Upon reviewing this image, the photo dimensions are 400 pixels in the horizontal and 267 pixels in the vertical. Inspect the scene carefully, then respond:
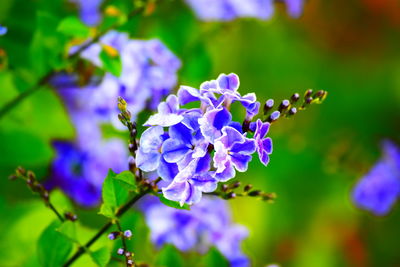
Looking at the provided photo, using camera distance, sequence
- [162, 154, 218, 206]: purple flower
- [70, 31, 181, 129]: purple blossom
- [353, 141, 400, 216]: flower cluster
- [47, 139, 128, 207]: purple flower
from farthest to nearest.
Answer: [353, 141, 400, 216]: flower cluster → [47, 139, 128, 207]: purple flower → [70, 31, 181, 129]: purple blossom → [162, 154, 218, 206]: purple flower

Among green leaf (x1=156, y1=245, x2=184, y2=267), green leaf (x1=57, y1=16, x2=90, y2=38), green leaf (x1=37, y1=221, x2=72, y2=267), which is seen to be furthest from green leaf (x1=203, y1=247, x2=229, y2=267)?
green leaf (x1=57, y1=16, x2=90, y2=38)

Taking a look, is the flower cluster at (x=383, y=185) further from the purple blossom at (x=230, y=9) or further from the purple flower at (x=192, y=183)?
the purple flower at (x=192, y=183)

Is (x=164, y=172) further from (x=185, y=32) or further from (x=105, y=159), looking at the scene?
(x=185, y=32)

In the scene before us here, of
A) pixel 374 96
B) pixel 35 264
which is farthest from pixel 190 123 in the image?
pixel 374 96

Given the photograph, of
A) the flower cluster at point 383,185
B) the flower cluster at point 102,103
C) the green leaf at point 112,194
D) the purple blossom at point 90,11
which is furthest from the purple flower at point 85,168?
the flower cluster at point 383,185

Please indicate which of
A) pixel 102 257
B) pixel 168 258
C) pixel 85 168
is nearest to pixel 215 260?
pixel 168 258

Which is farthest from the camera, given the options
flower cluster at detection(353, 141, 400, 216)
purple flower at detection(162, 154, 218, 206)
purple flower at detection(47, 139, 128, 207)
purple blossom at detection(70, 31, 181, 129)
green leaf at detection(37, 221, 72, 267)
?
flower cluster at detection(353, 141, 400, 216)

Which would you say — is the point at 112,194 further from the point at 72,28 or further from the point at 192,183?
the point at 72,28

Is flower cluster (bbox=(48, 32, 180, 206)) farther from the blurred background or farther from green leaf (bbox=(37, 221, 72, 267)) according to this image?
green leaf (bbox=(37, 221, 72, 267))
